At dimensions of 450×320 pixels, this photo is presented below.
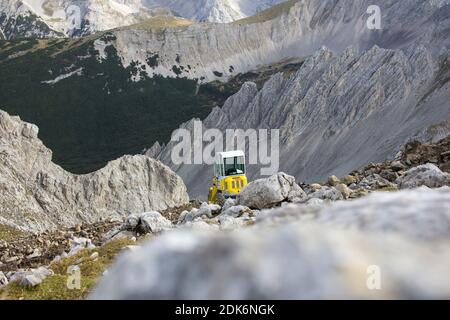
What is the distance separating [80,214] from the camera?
6894 centimetres

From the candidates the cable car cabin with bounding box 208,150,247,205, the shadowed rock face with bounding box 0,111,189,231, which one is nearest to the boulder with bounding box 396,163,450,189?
the cable car cabin with bounding box 208,150,247,205

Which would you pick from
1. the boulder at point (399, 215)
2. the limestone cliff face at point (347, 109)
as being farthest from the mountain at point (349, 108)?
the boulder at point (399, 215)

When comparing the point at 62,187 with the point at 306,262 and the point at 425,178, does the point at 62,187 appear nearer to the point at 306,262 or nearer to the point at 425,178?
the point at 425,178

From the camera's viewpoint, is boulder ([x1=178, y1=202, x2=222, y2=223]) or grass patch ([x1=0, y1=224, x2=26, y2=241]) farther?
grass patch ([x1=0, y1=224, x2=26, y2=241])

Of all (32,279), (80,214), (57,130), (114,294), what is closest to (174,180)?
(80,214)

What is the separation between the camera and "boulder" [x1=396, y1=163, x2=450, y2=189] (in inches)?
867

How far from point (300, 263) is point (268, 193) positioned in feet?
79.3

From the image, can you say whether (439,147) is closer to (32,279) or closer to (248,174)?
(32,279)

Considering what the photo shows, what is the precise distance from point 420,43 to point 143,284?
140 meters

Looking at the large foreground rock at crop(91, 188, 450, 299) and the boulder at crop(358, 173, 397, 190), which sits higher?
the boulder at crop(358, 173, 397, 190)

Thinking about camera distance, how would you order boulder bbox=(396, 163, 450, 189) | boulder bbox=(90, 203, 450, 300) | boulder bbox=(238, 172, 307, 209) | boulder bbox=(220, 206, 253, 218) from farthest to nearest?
boulder bbox=(238, 172, 307, 209) < boulder bbox=(220, 206, 253, 218) < boulder bbox=(396, 163, 450, 189) < boulder bbox=(90, 203, 450, 300)

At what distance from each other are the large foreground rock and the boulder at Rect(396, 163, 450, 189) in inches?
726

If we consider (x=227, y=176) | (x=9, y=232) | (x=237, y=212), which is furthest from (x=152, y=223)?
(x=9, y=232)

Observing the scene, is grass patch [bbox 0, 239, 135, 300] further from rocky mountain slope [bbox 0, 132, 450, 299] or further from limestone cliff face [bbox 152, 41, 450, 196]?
limestone cliff face [bbox 152, 41, 450, 196]
